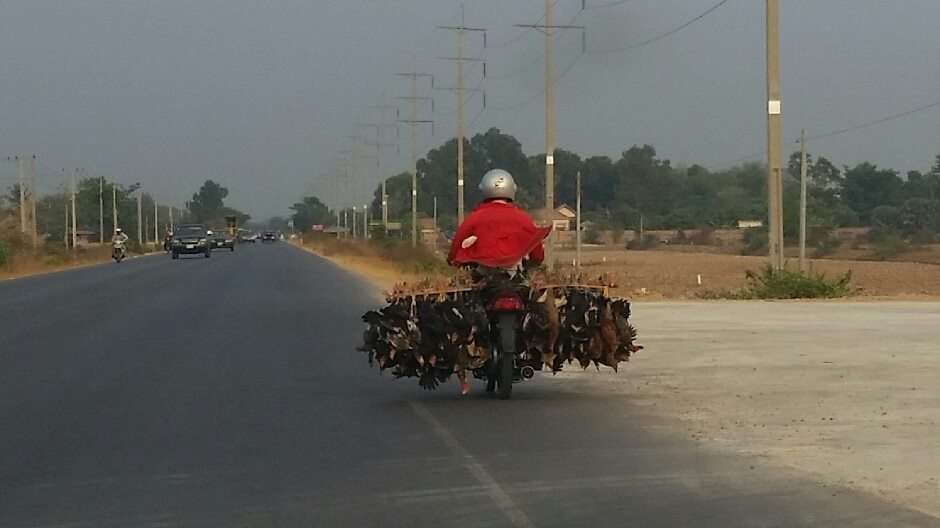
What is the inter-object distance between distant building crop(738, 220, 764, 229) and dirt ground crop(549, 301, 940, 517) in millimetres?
95307

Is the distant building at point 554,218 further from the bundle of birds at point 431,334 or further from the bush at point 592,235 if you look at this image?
the bush at point 592,235

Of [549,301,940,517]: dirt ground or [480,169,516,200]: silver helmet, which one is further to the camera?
[480,169,516,200]: silver helmet

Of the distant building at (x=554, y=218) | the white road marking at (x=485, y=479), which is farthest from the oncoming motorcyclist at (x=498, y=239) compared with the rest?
the white road marking at (x=485, y=479)

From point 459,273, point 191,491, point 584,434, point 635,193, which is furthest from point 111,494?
point 635,193

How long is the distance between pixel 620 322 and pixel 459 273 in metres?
1.61

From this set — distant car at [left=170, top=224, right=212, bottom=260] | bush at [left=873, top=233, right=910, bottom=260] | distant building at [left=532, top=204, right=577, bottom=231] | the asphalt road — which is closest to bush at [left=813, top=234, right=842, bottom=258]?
bush at [left=873, top=233, right=910, bottom=260]

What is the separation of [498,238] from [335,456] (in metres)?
3.56

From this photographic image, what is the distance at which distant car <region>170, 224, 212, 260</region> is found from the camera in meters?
80.2

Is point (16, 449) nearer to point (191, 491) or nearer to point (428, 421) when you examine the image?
point (191, 491)

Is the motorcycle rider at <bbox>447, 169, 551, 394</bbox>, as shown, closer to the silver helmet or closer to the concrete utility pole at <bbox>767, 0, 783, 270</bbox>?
the silver helmet

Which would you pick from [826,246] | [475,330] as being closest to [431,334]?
[475,330]

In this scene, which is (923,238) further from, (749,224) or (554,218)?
(554,218)

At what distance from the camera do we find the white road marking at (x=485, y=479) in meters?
8.18

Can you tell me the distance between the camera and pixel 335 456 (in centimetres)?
1056
